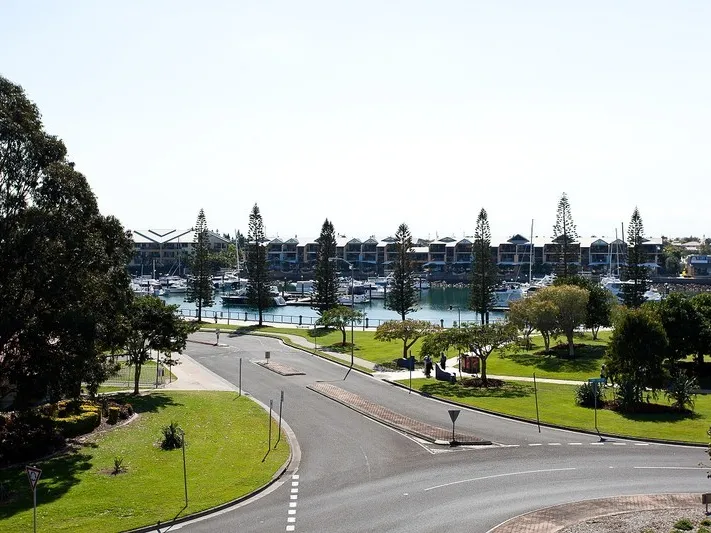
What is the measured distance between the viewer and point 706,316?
51.3 m

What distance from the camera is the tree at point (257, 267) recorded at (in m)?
86.5

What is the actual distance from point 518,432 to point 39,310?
877 inches

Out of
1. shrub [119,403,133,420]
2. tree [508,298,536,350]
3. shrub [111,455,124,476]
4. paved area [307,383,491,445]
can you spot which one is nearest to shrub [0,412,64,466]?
shrub [111,455,124,476]

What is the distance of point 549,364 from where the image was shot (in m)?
54.7

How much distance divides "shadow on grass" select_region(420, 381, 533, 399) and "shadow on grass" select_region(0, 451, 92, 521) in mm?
22160

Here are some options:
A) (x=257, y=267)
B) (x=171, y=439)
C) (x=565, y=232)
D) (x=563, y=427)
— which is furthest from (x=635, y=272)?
(x=171, y=439)

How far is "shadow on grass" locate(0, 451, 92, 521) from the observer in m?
22.8

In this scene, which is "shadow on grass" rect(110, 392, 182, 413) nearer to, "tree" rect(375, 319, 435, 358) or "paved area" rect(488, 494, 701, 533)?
"tree" rect(375, 319, 435, 358)

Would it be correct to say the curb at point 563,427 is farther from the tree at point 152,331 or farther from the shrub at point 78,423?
the shrub at point 78,423

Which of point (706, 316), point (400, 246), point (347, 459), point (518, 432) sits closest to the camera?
point (347, 459)

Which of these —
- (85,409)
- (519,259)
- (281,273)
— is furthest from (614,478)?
(281,273)

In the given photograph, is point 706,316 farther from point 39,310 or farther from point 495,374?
point 39,310

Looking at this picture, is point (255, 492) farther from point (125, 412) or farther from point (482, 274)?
point (482, 274)

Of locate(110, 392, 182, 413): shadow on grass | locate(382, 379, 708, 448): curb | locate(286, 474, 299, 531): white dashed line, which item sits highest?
locate(382, 379, 708, 448): curb
